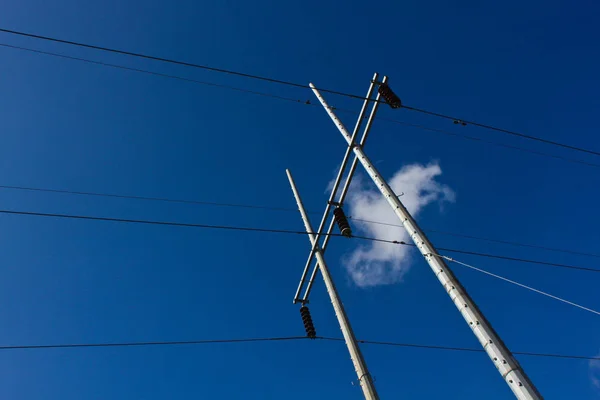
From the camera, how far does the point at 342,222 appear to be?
10.7m

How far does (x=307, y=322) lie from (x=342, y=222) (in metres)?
3.74

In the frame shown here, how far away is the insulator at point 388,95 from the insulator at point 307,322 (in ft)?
23.5

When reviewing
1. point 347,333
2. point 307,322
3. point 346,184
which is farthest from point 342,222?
point 307,322

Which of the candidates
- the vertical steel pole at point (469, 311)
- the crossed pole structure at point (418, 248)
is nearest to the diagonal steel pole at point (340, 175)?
the crossed pole structure at point (418, 248)

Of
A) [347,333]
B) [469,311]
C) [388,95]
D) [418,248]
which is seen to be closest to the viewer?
[469,311]

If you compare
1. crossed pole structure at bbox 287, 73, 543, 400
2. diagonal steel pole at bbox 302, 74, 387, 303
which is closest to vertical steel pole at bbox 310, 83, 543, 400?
crossed pole structure at bbox 287, 73, 543, 400

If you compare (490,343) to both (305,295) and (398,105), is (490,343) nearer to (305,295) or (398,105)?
(398,105)

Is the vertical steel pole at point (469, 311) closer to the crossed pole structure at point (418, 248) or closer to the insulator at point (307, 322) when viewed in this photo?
the crossed pole structure at point (418, 248)

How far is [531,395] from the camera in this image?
201 inches

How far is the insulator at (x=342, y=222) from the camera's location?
34.5 ft

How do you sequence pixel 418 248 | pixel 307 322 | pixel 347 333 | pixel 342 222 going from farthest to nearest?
pixel 307 322, pixel 342 222, pixel 347 333, pixel 418 248

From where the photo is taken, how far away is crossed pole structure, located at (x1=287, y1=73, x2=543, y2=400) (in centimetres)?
557

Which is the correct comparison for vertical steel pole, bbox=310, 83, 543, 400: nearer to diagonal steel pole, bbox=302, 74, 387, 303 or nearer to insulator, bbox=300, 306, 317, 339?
diagonal steel pole, bbox=302, 74, 387, 303

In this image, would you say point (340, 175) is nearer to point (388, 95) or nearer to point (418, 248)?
point (388, 95)
